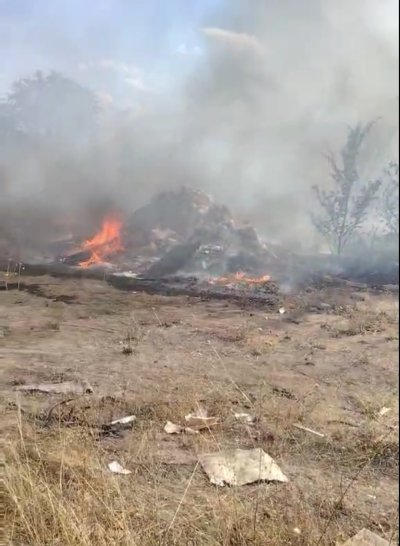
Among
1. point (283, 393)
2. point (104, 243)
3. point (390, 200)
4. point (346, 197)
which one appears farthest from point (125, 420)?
point (390, 200)

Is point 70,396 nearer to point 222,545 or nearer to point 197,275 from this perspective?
point 222,545

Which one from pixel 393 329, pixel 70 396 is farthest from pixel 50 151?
pixel 393 329

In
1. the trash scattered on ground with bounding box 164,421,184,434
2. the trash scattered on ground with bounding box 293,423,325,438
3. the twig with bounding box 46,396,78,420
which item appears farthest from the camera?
the trash scattered on ground with bounding box 293,423,325,438

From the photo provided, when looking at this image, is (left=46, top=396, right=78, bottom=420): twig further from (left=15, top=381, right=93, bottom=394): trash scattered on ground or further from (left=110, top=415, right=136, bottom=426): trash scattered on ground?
(left=110, top=415, right=136, bottom=426): trash scattered on ground

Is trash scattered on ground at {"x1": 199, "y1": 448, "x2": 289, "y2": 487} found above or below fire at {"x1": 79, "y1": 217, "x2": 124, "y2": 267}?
below

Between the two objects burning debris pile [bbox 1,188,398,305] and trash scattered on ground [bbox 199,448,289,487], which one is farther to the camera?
burning debris pile [bbox 1,188,398,305]

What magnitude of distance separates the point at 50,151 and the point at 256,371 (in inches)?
164

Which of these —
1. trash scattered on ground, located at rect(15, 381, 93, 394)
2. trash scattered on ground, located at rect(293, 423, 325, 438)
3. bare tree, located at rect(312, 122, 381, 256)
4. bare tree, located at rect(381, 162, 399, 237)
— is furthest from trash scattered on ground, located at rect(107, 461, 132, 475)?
bare tree, located at rect(381, 162, 399, 237)

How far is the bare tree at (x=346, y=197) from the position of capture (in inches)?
114

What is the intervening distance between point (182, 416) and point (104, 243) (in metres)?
1.90

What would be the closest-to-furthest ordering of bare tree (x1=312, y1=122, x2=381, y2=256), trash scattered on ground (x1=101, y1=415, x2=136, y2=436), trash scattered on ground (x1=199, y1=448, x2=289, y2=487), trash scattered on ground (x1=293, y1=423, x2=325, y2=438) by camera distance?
bare tree (x1=312, y1=122, x2=381, y2=256) → trash scattered on ground (x1=199, y1=448, x2=289, y2=487) → trash scattered on ground (x1=101, y1=415, x2=136, y2=436) → trash scattered on ground (x1=293, y1=423, x2=325, y2=438)

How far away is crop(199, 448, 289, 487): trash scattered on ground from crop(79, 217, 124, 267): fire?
190 centimetres

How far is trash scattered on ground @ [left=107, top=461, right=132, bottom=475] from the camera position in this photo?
3273mm

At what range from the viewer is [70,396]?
4.37 meters
